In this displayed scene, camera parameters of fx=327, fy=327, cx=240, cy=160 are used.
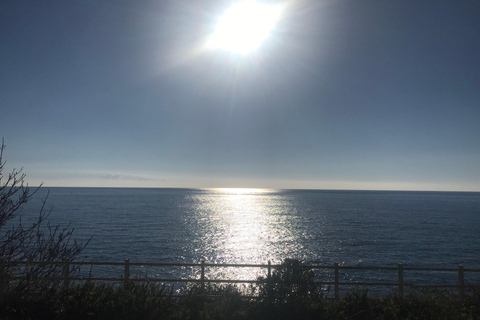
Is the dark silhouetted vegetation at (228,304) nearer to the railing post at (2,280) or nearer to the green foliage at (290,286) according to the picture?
the green foliage at (290,286)

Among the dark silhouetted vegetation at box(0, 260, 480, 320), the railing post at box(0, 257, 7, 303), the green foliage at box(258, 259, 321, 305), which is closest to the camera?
the railing post at box(0, 257, 7, 303)

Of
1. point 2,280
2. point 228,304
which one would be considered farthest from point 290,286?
point 2,280

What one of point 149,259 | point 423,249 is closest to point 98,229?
point 149,259

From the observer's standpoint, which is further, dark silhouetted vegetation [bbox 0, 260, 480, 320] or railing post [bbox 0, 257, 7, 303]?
A: dark silhouetted vegetation [bbox 0, 260, 480, 320]

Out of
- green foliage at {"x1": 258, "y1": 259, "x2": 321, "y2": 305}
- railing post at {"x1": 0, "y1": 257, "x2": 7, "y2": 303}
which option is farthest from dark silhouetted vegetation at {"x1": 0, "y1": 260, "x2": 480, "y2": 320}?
railing post at {"x1": 0, "y1": 257, "x2": 7, "y2": 303}

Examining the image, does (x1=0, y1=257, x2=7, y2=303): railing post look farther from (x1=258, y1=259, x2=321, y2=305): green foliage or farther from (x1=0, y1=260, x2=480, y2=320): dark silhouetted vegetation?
(x1=258, y1=259, x2=321, y2=305): green foliage

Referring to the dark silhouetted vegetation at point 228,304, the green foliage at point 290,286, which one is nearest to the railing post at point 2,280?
the dark silhouetted vegetation at point 228,304

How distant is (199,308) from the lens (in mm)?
8195

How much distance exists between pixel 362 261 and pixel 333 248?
7.86 metres

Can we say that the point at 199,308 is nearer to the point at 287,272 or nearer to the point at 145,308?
the point at 145,308

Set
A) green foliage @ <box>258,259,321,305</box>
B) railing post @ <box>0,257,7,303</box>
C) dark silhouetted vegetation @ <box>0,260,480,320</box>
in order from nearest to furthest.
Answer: railing post @ <box>0,257,7,303</box> → dark silhouetted vegetation @ <box>0,260,480,320</box> → green foliage @ <box>258,259,321,305</box>

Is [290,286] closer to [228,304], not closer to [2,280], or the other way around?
[228,304]

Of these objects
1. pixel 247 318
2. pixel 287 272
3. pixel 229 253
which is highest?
pixel 287 272

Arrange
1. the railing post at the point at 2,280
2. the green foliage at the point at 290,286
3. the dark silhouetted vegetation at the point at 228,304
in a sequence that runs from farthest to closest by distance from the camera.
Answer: the green foliage at the point at 290,286 → the dark silhouetted vegetation at the point at 228,304 → the railing post at the point at 2,280
